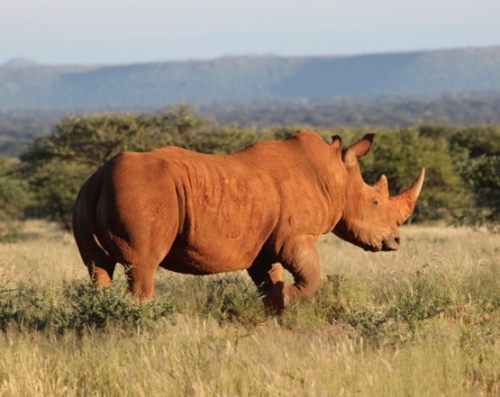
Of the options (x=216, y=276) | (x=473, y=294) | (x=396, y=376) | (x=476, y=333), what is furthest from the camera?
(x=216, y=276)

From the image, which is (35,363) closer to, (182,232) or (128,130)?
(182,232)

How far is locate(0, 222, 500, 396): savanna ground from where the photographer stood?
5.79 meters

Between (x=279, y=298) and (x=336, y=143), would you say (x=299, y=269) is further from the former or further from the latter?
(x=336, y=143)

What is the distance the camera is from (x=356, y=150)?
927 centimetres

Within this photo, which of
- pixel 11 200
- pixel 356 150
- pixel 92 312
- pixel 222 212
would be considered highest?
pixel 356 150

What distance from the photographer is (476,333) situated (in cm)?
689

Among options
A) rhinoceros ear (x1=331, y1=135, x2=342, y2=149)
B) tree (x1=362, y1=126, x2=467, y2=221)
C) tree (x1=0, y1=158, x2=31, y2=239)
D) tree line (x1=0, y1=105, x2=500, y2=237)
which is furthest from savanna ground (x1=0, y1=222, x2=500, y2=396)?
tree (x1=362, y1=126, x2=467, y2=221)

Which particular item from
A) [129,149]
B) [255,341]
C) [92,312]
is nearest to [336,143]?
[92,312]

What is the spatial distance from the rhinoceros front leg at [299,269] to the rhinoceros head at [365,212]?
902mm

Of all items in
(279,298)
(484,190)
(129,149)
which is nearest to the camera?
(279,298)

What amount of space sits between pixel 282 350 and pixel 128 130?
26.3 metres


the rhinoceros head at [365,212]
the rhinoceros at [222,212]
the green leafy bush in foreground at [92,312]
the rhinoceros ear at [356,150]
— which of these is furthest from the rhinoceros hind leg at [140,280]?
the rhinoceros ear at [356,150]

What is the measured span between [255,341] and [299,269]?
1.82m

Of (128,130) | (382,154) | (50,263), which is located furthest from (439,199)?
(50,263)
